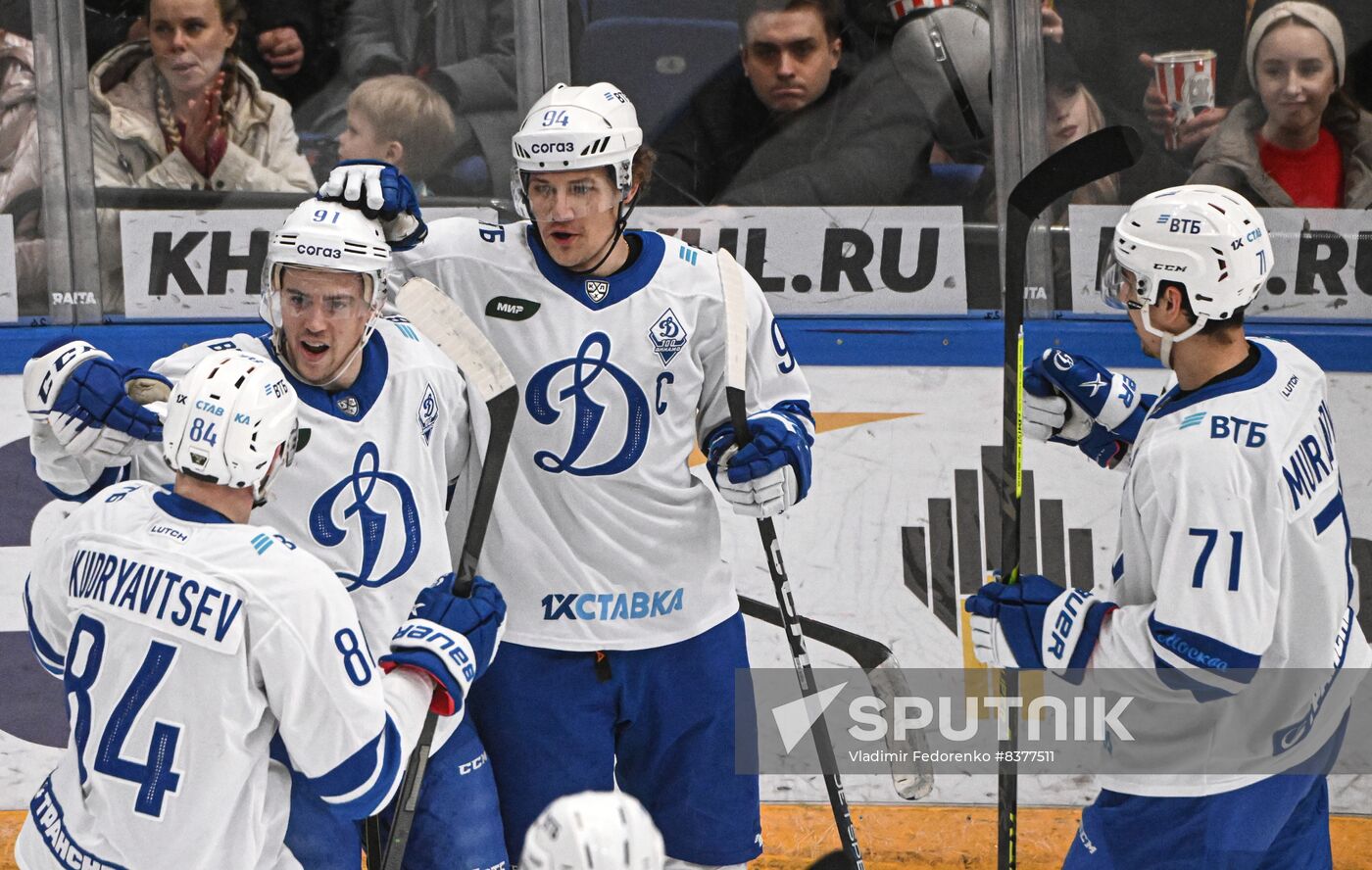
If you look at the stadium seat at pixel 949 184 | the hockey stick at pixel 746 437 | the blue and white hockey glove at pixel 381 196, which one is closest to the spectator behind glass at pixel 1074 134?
the stadium seat at pixel 949 184

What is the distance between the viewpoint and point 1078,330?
4.00m

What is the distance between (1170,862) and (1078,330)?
1.58m

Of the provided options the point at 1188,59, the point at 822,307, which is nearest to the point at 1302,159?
the point at 1188,59

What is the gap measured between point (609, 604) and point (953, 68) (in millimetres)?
1751

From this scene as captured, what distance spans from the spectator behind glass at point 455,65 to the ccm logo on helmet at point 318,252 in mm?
1404

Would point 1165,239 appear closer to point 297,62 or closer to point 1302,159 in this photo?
point 1302,159

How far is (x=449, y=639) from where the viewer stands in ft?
8.23

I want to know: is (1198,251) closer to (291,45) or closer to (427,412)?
(427,412)

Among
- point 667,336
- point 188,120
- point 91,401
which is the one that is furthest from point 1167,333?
point 188,120

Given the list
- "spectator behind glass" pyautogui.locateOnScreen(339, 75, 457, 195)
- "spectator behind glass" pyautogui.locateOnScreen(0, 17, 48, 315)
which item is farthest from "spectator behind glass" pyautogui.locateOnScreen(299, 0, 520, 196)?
"spectator behind glass" pyautogui.locateOnScreen(0, 17, 48, 315)

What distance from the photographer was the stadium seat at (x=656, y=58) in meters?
4.11

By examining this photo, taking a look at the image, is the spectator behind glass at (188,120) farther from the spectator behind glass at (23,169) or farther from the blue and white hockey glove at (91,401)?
the blue and white hockey glove at (91,401)

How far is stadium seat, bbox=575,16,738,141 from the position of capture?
4.11 metres

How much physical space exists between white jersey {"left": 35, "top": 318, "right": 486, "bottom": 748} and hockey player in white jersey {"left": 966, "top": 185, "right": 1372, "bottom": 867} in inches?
39.0
